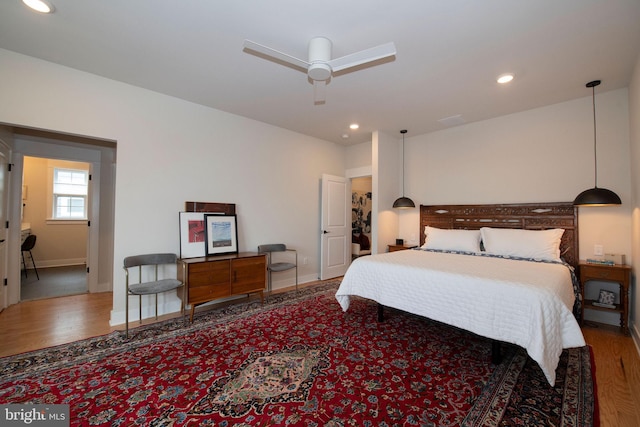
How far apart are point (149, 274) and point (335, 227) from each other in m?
3.24

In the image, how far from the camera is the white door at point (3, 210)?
3329 millimetres

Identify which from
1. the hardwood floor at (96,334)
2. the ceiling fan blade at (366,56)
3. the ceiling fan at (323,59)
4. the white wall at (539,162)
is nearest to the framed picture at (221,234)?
the hardwood floor at (96,334)

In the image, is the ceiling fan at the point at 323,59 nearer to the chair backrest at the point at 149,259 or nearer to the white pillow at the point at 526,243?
the chair backrest at the point at 149,259

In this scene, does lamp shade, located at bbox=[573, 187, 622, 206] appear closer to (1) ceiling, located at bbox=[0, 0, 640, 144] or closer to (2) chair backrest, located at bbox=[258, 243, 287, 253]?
(1) ceiling, located at bbox=[0, 0, 640, 144]

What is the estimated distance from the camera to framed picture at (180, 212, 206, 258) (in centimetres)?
353

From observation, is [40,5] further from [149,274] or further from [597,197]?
[597,197]

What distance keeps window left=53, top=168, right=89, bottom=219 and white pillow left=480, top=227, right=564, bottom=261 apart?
329 inches

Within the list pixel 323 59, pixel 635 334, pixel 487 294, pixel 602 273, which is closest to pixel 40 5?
pixel 323 59

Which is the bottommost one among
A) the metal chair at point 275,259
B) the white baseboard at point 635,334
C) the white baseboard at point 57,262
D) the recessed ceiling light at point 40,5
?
the white baseboard at point 635,334

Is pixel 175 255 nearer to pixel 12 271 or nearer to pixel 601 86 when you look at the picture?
pixel 12 271

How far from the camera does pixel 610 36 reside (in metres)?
2.29

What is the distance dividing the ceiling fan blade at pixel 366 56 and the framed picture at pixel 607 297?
3680 millimetres

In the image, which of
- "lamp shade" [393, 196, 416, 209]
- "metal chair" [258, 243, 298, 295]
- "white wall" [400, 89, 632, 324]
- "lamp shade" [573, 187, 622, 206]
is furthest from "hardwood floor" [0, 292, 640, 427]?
"lamp shade" [393, 196, 416, 209]

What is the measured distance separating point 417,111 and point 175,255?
3.90 meters
